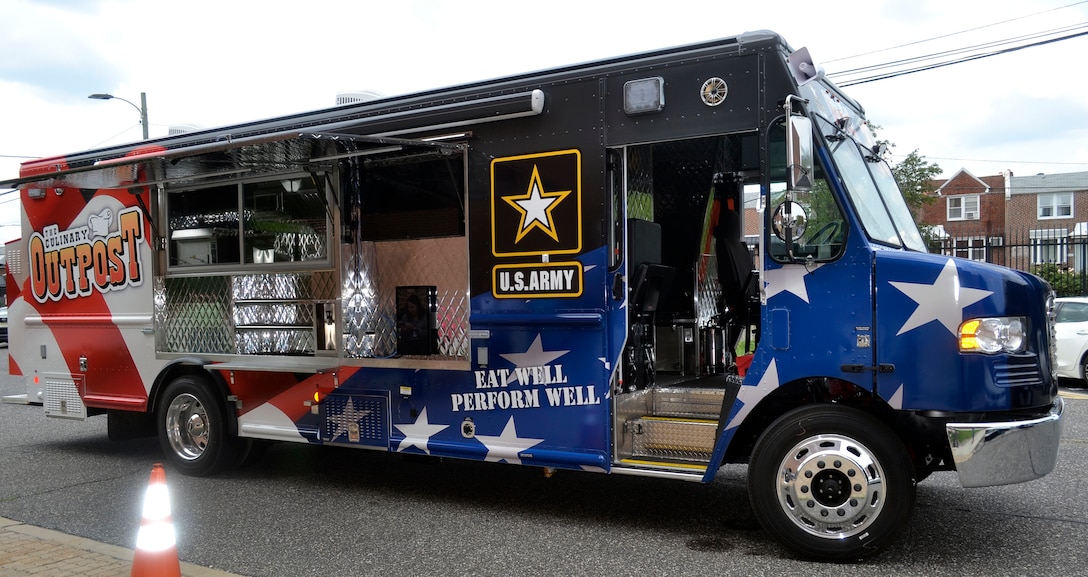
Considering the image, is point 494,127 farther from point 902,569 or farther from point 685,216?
point 902,569

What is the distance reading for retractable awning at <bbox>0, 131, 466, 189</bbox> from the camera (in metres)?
5.98

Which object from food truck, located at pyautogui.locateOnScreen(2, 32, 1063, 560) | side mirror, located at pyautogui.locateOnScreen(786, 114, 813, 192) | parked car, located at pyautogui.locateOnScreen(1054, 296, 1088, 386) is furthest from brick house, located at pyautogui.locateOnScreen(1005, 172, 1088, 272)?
side mirror, located at pyautogui.locateOnScreen(786, 114, 813, 192)

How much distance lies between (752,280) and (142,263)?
213 inches

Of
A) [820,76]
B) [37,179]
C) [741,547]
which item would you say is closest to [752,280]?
[820,76]

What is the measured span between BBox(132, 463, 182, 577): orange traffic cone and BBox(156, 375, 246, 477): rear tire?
3.63 m

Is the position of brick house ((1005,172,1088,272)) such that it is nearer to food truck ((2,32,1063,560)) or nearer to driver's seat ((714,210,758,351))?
driver's seat ((714,210,758,351))

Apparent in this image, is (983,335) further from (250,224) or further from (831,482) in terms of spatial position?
(250,224)

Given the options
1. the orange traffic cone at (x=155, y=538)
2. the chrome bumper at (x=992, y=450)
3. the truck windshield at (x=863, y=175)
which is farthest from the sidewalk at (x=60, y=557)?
the truck windshield at (x=863, y=175)

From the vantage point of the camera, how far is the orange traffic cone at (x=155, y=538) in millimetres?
3873

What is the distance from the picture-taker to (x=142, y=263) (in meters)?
7.92

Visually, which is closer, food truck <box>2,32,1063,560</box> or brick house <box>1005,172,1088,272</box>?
food truck <box>2,32,1063,560</box>

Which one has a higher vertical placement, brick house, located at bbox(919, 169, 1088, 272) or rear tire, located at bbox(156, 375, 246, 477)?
brick house, located at bbox(919, 169, 1088, 272)

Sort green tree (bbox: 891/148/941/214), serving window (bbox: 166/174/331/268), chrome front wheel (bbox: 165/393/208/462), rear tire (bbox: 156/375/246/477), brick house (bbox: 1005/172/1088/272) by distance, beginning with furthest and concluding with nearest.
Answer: brick house (bbox: 1005/172/1088/272) → green tree (bbox: 891/148/941/214) → chrome front wheel (bbox: 165/393/208/462) → rear tire (bbox: 156/375/246/477) → serving window (bbox: 166/174/331/268)

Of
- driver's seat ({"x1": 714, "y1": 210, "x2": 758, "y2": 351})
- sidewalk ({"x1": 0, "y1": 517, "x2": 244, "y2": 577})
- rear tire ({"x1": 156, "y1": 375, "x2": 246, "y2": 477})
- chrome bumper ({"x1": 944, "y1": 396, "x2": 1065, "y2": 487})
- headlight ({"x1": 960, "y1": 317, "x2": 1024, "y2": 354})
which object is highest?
driver's seat ({"x1": 714, "y1": 210, "x2": 758, "y2": 351})
